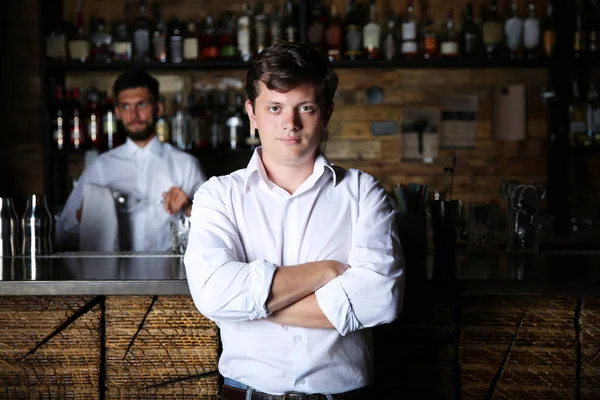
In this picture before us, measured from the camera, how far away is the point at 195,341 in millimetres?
1814

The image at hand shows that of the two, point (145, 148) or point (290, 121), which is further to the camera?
point (145, 148)

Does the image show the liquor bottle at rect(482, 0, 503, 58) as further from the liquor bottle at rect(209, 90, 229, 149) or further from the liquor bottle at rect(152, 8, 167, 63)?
the liquor bottle at rect(152, 8, 167, 63)

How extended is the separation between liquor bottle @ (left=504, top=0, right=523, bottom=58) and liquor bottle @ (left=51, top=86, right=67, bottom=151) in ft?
7.08

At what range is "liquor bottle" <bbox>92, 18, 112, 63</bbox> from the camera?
3572 millimetres

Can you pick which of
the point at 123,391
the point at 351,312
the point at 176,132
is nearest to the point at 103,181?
the point at 176,132

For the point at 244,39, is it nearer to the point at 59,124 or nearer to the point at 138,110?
the point at 138,110

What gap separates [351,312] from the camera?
1406 mm

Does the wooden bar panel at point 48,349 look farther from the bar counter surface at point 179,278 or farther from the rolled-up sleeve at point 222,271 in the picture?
the rolled-up sleeve at point 222,271

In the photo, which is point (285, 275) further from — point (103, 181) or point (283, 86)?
point (103, 181)

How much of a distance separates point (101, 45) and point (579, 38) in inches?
90.5

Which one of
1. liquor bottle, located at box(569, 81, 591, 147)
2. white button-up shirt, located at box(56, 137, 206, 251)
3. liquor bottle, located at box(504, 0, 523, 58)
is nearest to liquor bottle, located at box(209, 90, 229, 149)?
white button-up shirt, located at box(56, 137, 206, 251)

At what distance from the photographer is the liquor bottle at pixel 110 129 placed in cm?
363

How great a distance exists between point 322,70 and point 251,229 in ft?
1.15

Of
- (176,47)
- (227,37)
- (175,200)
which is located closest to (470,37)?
(227,37)
